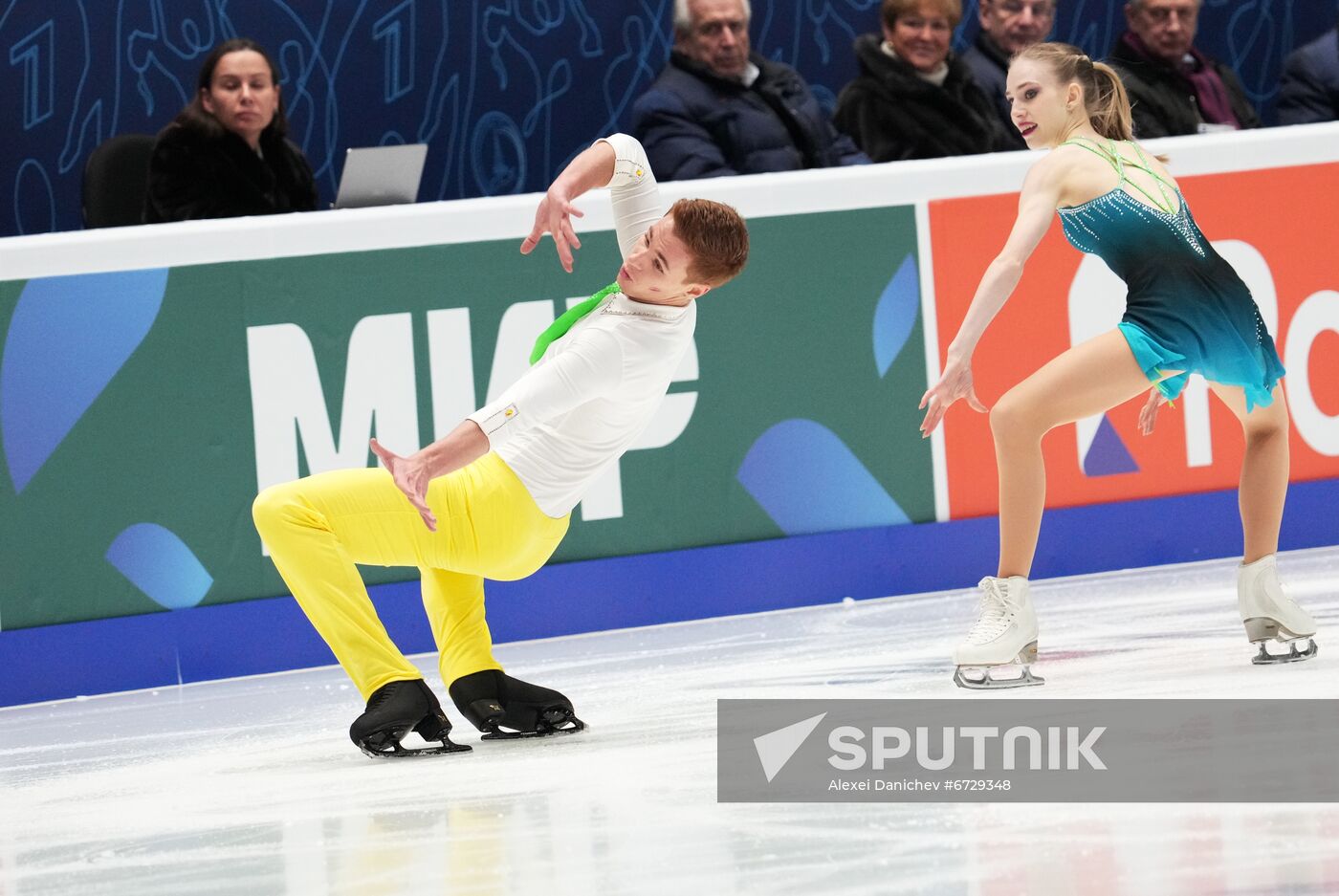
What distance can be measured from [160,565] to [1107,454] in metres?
2.72

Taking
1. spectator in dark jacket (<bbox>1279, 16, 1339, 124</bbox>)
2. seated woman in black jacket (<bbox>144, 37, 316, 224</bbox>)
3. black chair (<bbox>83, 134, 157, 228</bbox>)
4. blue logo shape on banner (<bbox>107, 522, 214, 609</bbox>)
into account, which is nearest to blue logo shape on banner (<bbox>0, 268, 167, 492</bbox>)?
blue logo shape on banner (<bbox>107, 522, 214, 609</bbox>)

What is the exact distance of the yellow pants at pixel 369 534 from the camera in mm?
3869

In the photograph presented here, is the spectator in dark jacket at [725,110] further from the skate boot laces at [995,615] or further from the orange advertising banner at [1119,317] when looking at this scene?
the skate boot laces at [995,615]

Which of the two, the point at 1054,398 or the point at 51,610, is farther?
the point at 51,610

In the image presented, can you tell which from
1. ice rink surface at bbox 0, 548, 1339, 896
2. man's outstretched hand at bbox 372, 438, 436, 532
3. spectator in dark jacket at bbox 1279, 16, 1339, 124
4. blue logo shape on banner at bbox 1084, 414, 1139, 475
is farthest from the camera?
spectator in dark jacket at bbox 1279, 16, 1339, 124

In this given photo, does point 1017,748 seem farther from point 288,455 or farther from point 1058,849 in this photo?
point 288,455

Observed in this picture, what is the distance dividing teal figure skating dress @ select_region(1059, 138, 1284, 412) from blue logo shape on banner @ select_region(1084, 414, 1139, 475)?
163cm

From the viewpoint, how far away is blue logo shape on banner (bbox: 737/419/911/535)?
18.4 ft

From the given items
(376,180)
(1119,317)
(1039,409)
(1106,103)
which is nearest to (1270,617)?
(1039,409)

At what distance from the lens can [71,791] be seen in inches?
154

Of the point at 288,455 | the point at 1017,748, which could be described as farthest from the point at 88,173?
the point at 1017,748

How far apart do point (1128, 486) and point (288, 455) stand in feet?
8.08

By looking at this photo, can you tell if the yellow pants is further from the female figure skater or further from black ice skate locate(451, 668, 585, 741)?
the female figure skater

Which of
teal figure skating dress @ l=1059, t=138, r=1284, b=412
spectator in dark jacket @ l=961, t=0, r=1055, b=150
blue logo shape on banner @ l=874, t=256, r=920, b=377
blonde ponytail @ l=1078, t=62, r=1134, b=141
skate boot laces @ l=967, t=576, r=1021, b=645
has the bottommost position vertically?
skate boot laces @ l=967, t=576, r=1021, b=645
